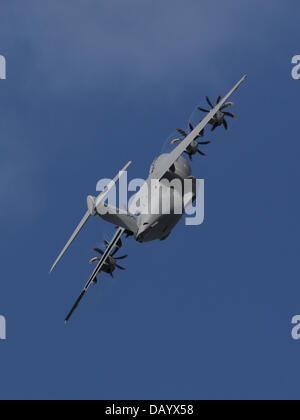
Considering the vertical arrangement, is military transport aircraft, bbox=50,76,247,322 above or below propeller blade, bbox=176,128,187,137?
below

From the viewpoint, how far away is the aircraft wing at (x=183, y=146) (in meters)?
95.7

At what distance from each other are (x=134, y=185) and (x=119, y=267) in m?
11.1

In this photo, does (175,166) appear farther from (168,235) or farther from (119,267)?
(119,267)

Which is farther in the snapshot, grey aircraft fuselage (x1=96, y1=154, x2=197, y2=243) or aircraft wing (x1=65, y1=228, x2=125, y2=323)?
aircraft wing (x1=65, y1=228, x2=125, y2=323)

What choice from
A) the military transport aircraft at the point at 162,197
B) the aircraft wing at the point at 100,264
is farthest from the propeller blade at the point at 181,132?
the aircraft wing at the point at 100,264

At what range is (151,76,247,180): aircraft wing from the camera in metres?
95.7

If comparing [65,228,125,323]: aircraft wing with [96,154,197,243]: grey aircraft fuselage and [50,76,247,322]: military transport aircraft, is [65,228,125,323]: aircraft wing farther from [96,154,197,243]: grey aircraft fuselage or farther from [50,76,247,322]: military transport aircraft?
[96,154,197,243]: grey aircraft fuselage

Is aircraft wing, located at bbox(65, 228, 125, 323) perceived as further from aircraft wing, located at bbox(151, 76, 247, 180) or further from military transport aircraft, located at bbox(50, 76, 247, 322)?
aircraft wing, located at bbox(151, 76, 247, 180)

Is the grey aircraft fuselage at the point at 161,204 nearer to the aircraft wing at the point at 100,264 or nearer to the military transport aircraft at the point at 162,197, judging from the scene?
the military transport aircraft at the point at 162,197

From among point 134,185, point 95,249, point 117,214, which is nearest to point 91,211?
point 117,214

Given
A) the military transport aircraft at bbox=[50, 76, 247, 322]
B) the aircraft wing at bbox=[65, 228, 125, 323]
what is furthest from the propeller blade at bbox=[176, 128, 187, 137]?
the aircraft wing at bbox=[65, 228, 125, 323]

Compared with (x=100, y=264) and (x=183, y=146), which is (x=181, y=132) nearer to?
(x=183, y=146)

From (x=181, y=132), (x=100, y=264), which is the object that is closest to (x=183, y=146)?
(x=181, y=132)

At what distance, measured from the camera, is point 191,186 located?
9606 centimetres
